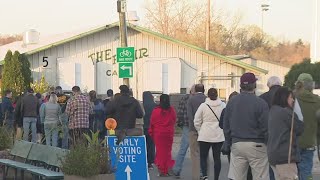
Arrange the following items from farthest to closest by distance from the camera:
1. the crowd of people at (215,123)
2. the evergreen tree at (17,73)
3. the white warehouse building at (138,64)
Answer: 1. the white warehouse building at (138,64)
2. the evergreen tree at (17,73)
3. the crowd of people at (215,123)

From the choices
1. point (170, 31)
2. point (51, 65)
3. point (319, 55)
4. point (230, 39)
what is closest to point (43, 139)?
point (51, 65)

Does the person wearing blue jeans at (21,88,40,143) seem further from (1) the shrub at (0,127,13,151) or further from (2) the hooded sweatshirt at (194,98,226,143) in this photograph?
(2) the hooded sweatshirt at (194,98,226,143)

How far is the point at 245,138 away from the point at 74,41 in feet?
103

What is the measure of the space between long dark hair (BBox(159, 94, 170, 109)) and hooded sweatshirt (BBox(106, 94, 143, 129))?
0.96 metres

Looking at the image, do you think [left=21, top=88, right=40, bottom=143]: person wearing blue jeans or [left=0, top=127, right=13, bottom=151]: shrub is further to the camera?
[left=21, top=88, right=40, bottom=143]: person wearing blue jeans

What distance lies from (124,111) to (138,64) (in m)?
27.7

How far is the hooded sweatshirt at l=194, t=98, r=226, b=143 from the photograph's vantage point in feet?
41.1

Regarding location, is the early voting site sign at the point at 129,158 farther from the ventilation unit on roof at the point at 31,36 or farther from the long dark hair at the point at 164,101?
the ventilation unit on roof at the point at 31,36

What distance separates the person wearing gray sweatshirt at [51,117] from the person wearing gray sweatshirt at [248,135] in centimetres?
944

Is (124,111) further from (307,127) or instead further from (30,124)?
(30,124)

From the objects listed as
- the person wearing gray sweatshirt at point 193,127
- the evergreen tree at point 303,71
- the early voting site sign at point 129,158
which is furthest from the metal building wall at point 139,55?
the early voting site sign at point 129,158

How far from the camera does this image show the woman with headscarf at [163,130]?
1452cm

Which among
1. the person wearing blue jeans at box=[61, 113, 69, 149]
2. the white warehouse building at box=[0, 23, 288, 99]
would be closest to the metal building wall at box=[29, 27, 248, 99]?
the white warehouse building at box=[0, 23, 288, 99]

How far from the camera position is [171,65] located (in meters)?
40.4
